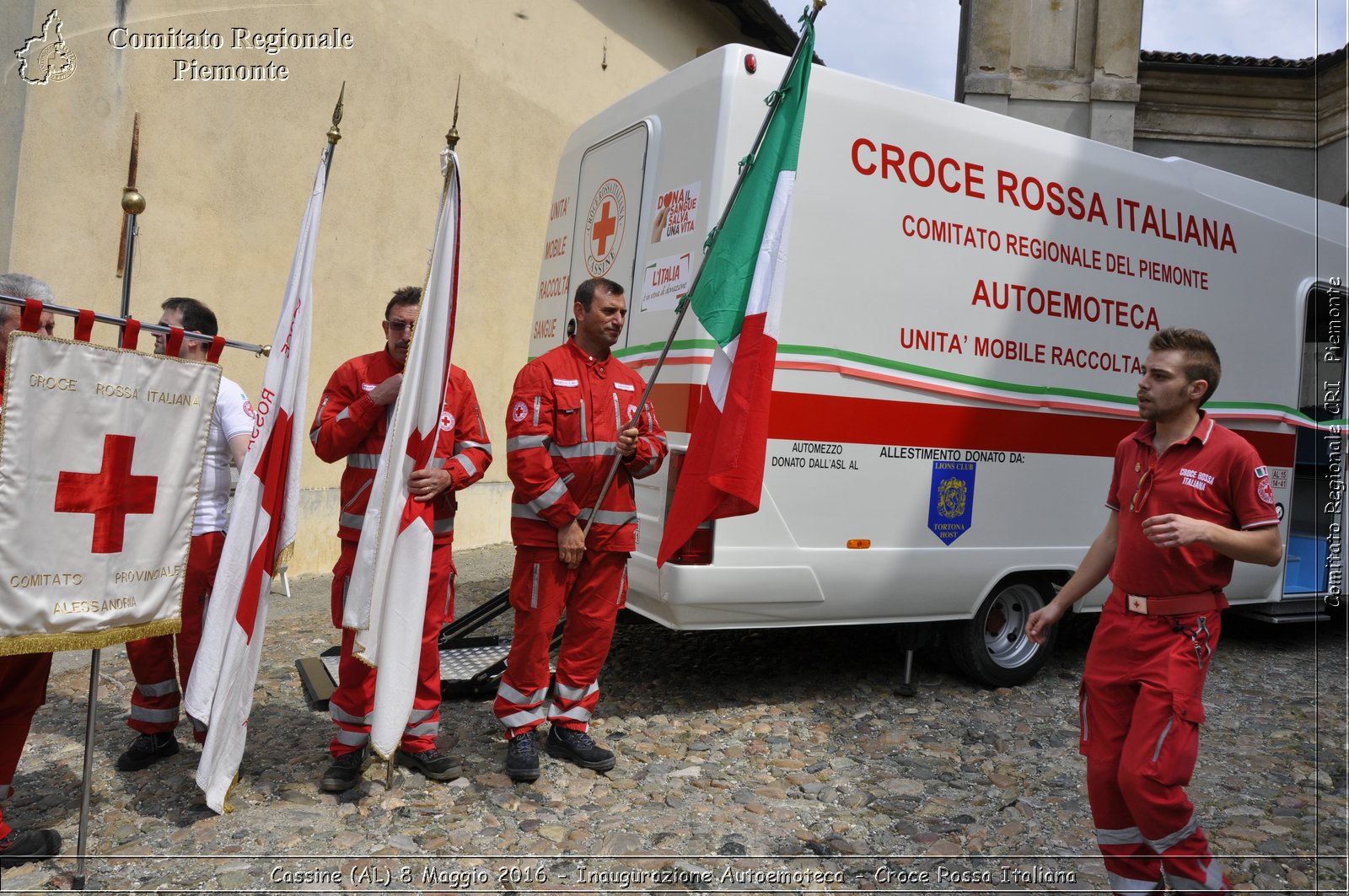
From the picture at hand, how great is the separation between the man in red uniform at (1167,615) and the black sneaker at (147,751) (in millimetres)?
3515

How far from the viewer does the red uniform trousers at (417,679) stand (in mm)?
3777

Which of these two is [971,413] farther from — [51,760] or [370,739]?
[51,760]

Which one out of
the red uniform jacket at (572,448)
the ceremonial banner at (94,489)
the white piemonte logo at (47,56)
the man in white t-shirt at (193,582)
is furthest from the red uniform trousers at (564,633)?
the white piemonte logo at (47,56)

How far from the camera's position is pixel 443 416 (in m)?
3.89

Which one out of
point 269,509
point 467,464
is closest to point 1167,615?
point 467,464

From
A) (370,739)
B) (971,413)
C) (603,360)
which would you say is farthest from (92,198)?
(971,413)

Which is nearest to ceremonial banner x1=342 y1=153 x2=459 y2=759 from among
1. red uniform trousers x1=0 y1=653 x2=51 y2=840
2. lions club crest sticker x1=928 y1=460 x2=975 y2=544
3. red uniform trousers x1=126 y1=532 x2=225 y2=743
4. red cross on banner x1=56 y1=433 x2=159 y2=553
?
red uniform trousers x1=126 y1=532 x2=225 y2=743

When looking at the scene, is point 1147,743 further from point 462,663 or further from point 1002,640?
point 462,663

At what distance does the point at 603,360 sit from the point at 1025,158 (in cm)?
265

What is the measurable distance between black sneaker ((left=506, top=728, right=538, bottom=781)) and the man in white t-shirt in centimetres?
122

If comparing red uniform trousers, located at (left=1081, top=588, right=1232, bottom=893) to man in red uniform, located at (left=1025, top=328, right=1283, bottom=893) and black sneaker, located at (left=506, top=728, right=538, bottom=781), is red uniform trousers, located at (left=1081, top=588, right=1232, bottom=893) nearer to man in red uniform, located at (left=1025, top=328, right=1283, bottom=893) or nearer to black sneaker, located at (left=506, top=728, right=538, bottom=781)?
man in red uniform, located at (left=1025, top=328, right=1283, bottom=893)

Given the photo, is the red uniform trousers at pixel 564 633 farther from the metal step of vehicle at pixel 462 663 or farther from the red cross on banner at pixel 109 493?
the red cross on banner at pixel 109 493

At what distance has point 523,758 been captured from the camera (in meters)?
3.96

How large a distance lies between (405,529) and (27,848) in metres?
1.54
